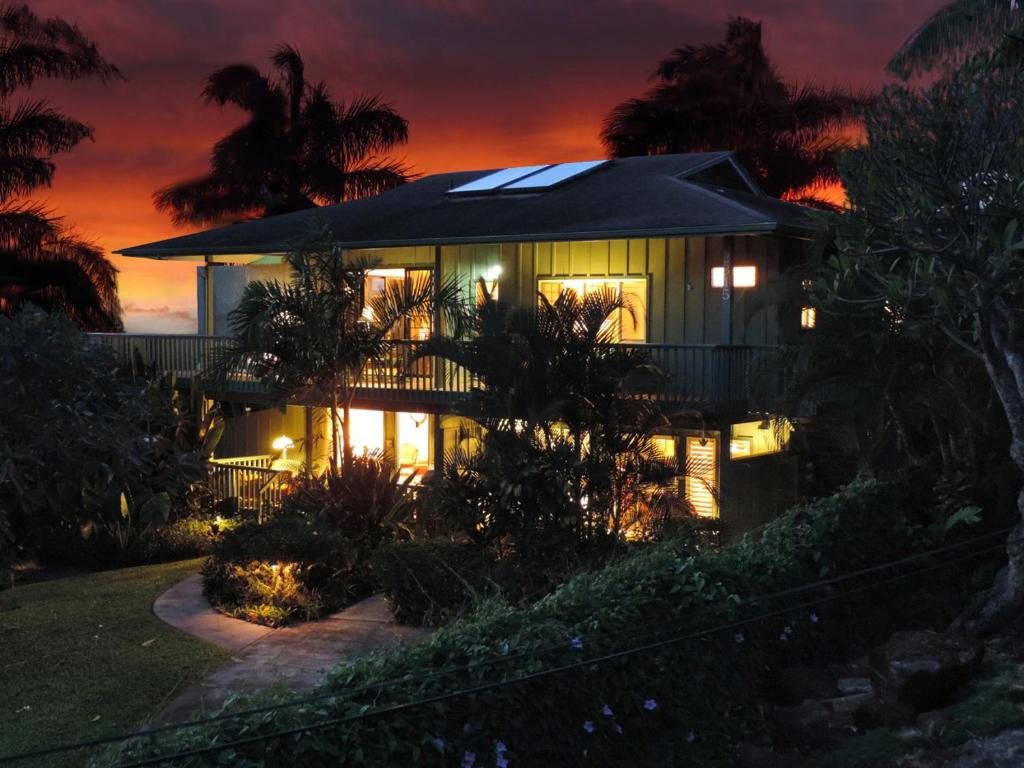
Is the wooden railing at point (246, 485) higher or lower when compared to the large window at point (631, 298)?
lower

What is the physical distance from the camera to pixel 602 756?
22.9ft

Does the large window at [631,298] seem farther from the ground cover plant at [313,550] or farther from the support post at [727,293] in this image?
the ground cover plant at [313,550]

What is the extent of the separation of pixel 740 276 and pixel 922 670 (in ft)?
34.9

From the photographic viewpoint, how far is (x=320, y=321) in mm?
15797

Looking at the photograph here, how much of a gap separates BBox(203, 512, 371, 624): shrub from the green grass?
960mm

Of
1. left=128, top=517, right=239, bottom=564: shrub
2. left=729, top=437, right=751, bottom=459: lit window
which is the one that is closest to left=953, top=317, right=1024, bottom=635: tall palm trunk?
left=729, top=437, right=751, bottom=459: lit window

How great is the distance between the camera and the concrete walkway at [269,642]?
982 cm

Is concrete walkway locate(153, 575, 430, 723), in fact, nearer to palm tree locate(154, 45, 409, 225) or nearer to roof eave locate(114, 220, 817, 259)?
roof eave locate(114, 220, 817, 259)

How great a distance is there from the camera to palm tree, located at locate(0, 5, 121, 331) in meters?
29.2

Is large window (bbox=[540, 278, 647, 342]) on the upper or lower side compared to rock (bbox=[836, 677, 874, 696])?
upper

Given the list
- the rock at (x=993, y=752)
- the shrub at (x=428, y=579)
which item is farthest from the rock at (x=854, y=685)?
the shrub at (x=428, y=579)

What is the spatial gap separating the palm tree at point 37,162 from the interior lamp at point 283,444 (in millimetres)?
10682

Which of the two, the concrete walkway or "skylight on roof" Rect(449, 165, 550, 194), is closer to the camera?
the concrete walkway

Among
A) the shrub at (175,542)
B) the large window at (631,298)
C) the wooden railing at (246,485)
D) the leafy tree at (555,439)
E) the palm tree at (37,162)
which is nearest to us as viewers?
the leafy tree at (555,439)
